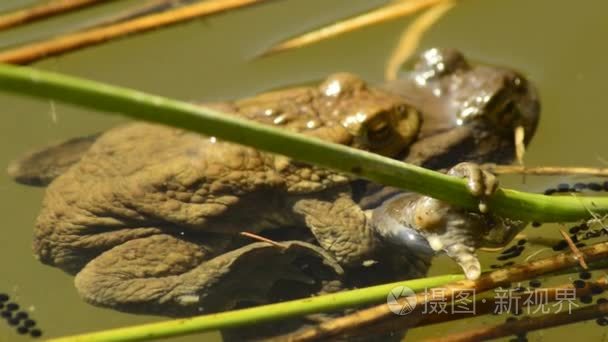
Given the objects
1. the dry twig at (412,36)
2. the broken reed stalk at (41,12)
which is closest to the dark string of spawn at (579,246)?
the dry twig at (412,36)

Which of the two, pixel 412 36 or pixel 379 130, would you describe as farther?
pixel 412 36

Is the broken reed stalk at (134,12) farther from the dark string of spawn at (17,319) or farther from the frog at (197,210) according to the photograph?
the dark string of spawn at (17,319)

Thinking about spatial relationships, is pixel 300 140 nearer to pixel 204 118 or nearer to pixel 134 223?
pixel 204 118

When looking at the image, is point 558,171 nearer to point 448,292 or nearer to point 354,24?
point 448,292

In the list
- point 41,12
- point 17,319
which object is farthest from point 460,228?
point 41,12

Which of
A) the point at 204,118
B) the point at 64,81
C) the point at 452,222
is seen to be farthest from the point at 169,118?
the point at 452,222

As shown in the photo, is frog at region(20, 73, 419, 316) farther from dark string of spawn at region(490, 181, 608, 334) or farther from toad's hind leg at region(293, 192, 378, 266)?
dark string of spawn at region(490, 181, 608, 334)
